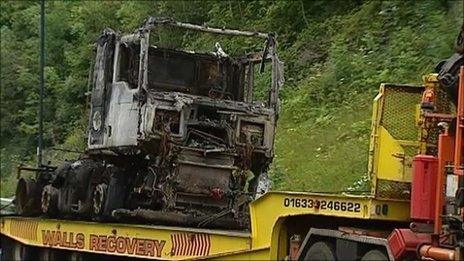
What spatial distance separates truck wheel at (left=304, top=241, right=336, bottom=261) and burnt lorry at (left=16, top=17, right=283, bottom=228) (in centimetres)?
348

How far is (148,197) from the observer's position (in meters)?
13.2

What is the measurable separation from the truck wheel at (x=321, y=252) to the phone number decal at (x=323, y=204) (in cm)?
31

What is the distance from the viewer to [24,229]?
14.9 metres

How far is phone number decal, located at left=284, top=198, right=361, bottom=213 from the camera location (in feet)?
26.7

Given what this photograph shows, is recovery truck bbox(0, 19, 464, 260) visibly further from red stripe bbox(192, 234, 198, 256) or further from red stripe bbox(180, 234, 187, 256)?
red stripe bbox(180, 234, 187, 256)

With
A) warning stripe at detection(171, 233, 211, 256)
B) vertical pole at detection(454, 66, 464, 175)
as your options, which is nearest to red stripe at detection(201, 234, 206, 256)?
warning stripe at detection(171, 233, 211, 256)

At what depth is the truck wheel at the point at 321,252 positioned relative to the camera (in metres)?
8.39

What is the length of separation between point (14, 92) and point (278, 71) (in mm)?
26249

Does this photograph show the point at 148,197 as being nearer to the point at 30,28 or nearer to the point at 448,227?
the point at 448,227

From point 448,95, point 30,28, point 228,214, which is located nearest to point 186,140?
point 228,214

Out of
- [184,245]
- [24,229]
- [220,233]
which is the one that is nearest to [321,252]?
[220,233]

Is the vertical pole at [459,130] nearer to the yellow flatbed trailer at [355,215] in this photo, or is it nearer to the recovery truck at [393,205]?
the recovery truck at [393,205]

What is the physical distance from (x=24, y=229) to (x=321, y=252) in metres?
7.40

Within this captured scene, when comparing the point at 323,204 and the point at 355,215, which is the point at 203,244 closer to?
the point at 323,204
